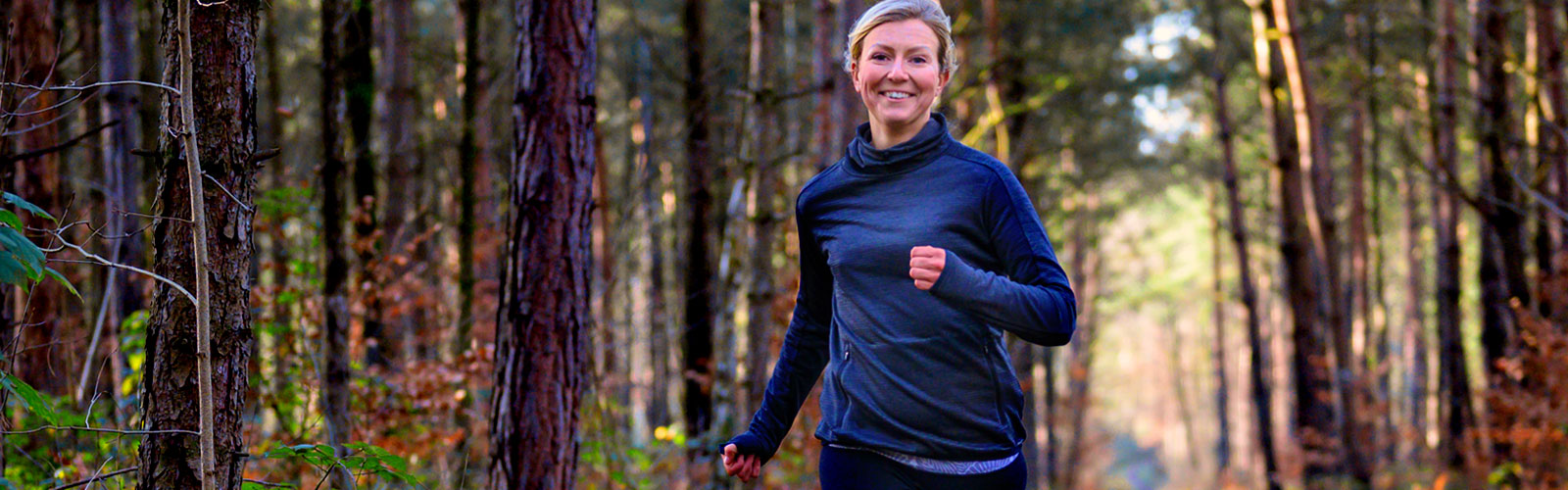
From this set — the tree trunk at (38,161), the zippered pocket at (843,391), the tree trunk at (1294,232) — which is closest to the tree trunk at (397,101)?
the tree trunk at (38,161)

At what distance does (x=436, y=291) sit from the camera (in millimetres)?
9133

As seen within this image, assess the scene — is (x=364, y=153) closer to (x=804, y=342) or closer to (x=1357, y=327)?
(x=804, y=342)

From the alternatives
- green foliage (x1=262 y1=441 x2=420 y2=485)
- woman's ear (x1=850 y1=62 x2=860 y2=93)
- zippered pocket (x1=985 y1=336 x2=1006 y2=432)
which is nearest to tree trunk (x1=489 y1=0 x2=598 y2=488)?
green foliage (x1=262 y1=441 x2=420 y2=485)

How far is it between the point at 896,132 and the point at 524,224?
96.3 inches

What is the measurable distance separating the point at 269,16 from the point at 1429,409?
93.1 feet

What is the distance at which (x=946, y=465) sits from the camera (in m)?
2.47

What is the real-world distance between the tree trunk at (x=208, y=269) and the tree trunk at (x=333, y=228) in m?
3.44

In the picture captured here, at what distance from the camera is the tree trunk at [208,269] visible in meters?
2.65

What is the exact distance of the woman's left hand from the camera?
2.21 m

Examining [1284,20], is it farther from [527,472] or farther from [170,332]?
[170,332]

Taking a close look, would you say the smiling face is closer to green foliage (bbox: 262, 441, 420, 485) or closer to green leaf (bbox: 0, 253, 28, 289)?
green foliage (bbox: 262, 441, 420, 485)

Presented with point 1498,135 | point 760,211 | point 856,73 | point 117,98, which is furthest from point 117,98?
point 1498,135

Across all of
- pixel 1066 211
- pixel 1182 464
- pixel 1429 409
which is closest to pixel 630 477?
pixel 1066 211

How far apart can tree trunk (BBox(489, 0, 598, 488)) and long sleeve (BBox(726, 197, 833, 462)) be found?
6.41 ft
